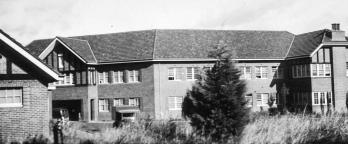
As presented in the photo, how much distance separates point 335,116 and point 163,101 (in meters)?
23.9

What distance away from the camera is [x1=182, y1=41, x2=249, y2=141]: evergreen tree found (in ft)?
50.1

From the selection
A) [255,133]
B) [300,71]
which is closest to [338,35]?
[300,71]

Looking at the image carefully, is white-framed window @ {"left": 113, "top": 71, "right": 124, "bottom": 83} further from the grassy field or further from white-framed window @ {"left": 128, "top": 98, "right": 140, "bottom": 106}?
the grassy field

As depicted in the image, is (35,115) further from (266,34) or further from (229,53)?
(266,34)

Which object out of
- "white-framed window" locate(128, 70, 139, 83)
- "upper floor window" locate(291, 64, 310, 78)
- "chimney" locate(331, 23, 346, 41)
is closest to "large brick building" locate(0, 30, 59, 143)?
"white-framed window" locate(128, 70, 139, 83)

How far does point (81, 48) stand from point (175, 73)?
9.81m

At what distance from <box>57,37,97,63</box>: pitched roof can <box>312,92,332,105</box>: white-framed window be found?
21242 millimetres

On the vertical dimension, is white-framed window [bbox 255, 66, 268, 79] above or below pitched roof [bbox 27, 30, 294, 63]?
below

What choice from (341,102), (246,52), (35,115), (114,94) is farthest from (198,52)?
(35,115)

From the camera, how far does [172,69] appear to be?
38.5 meters

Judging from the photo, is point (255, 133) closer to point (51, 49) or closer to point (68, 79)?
point (68, 79)

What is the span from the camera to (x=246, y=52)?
40250 millimetres

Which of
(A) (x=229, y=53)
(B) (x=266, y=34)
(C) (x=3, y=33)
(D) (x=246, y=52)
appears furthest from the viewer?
(B) (x=266, y=34)

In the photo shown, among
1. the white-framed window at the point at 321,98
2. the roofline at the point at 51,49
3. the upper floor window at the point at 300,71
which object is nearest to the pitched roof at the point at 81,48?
the roofline at the point at 51,49
